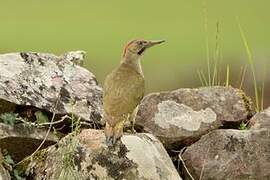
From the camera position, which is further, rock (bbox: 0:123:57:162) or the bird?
rock (bbox: 0:123:57:162)

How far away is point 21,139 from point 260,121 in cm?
179

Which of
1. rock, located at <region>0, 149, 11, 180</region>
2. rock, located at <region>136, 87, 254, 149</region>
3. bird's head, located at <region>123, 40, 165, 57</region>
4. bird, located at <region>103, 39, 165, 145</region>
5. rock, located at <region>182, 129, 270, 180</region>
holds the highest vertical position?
bird's head, located at <region>123, 40, 165, 57</region>

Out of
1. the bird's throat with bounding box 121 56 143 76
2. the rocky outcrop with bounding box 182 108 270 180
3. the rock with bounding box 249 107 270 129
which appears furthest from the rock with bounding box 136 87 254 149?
the bird's throat with bounding box 121 56 143 76

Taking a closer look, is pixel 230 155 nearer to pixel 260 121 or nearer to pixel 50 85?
pixel 260 121

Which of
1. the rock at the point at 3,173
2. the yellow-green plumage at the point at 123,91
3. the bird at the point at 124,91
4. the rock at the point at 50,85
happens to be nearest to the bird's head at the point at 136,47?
the bird at the point at 124,91

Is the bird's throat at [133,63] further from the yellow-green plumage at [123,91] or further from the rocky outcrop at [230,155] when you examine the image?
the rocky outcrop at [230,155]

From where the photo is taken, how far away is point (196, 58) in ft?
56.1

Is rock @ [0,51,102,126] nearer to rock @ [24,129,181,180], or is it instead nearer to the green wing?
the green wing

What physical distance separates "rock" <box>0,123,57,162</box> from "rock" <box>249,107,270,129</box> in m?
1.49

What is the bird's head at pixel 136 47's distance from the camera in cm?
801

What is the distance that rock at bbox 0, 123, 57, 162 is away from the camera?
293 inches

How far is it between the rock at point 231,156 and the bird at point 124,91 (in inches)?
22.5

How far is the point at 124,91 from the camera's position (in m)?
7.57

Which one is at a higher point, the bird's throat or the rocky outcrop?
the bird's throat
